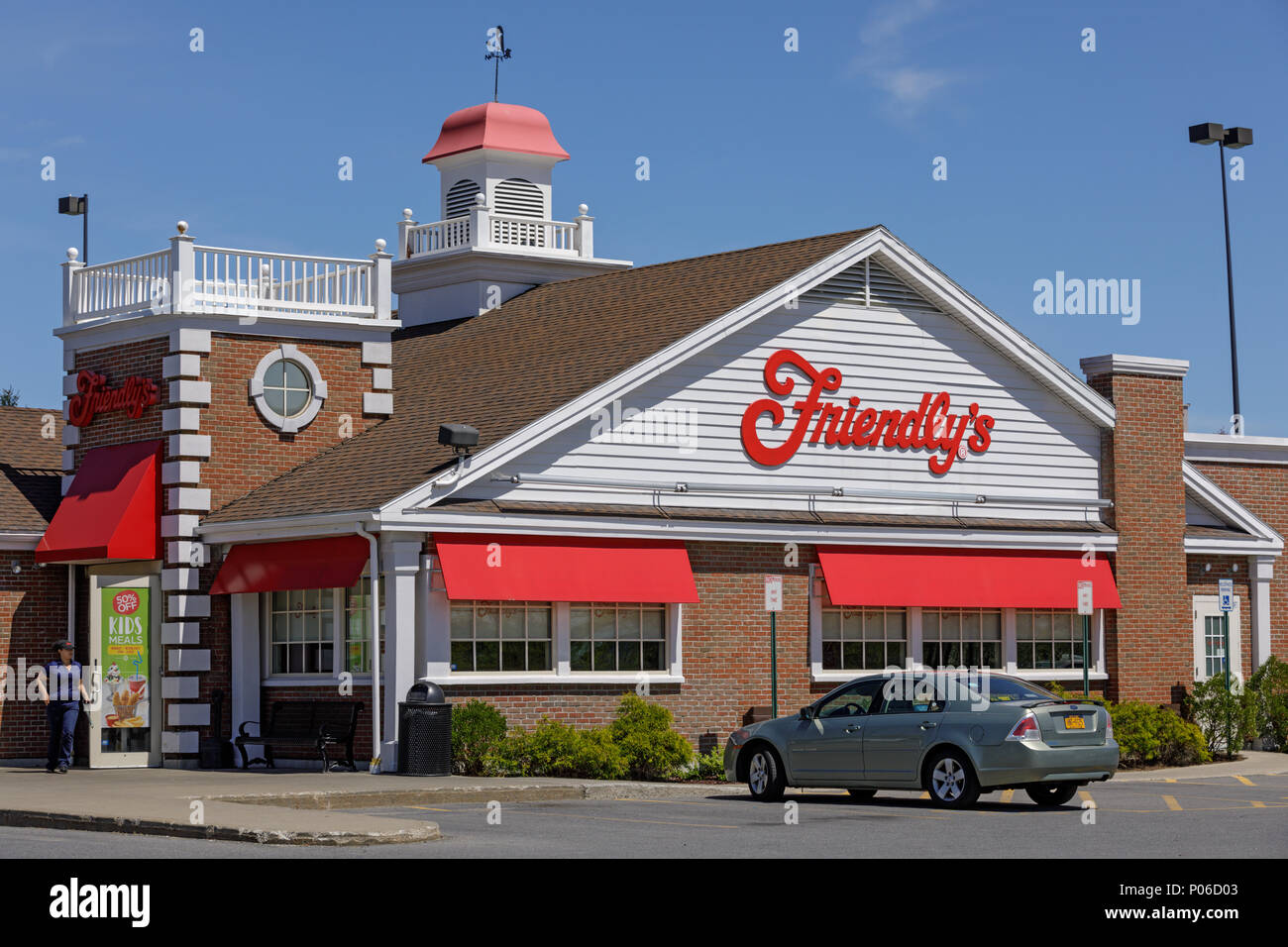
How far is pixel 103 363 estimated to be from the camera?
29.5 m

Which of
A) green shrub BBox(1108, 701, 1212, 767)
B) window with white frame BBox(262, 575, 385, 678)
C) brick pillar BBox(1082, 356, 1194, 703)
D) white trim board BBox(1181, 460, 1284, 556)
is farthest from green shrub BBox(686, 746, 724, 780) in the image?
white trim board BBox(1181, 460, 1284, 556)

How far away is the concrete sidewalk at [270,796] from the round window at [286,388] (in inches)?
222

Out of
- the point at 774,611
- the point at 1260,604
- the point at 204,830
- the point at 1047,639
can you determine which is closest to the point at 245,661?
the point at 774,611

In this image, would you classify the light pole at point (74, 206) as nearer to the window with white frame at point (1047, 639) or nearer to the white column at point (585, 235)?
the white column at point (585, 235)

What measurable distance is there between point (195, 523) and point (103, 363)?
343 cm

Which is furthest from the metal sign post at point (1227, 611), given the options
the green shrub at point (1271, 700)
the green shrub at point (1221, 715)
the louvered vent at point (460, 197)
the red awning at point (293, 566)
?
the louvered vent at point (460, 197)

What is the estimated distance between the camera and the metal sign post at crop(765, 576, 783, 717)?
86.3 ft

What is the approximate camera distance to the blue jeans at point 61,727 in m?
26.5

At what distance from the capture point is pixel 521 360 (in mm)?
30938

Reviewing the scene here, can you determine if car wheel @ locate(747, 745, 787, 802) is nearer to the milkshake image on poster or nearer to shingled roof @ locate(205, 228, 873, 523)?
A: shingled roof @ locate(205, 228, 873, 523)

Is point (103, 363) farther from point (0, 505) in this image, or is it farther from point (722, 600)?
point (722, 600)

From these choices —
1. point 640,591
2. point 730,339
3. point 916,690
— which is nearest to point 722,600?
point 640,591

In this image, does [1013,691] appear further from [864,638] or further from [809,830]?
[864,638]

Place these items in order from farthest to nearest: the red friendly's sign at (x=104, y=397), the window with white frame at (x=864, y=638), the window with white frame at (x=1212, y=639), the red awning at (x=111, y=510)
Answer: the window with white frame at (x=1212, y=639) → the window with white frame at (x=864, y=638) → the red friendly's sign at (x=104, y=397) → the red awning at (x=111, y=510)
